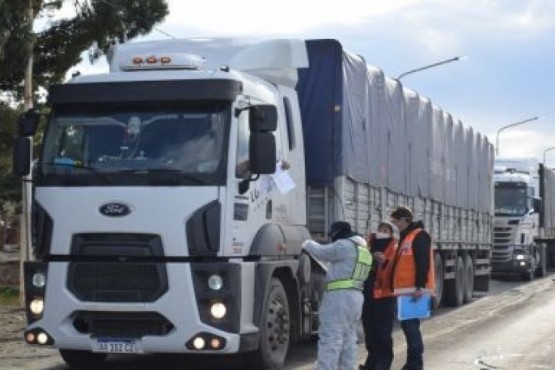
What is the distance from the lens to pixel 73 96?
28.6 feet

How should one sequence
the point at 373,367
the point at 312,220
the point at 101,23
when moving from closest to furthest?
the point at 373,367 < the point at 312,220 < the point at 101,23

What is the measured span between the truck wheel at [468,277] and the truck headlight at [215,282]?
37.1 ft

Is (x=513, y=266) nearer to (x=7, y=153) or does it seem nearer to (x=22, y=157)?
(x=7, y=153)

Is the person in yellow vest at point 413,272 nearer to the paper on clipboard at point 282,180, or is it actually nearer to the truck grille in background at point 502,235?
the paper on clipboard at point 282,180

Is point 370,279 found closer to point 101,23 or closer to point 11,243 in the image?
Answer: point 101,23

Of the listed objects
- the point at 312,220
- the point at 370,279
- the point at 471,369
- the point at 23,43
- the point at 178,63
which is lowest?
the point at 471,369

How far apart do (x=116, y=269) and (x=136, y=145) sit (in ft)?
3.77

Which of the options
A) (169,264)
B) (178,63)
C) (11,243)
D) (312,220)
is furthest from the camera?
(11,243)

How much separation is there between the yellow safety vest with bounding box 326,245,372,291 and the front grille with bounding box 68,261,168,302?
155cm

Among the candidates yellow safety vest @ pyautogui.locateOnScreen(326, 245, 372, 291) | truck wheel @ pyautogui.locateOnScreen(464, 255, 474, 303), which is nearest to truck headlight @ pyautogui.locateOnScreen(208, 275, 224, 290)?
yellow safety vest @ pyautogui.locateOnScreen(326, 245, 372, 291)

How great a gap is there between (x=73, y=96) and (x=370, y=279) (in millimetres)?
3683

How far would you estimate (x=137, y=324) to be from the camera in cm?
844

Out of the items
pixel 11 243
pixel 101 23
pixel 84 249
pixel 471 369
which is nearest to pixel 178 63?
pixel 84 249

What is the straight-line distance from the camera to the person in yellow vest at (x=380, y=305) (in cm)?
956
